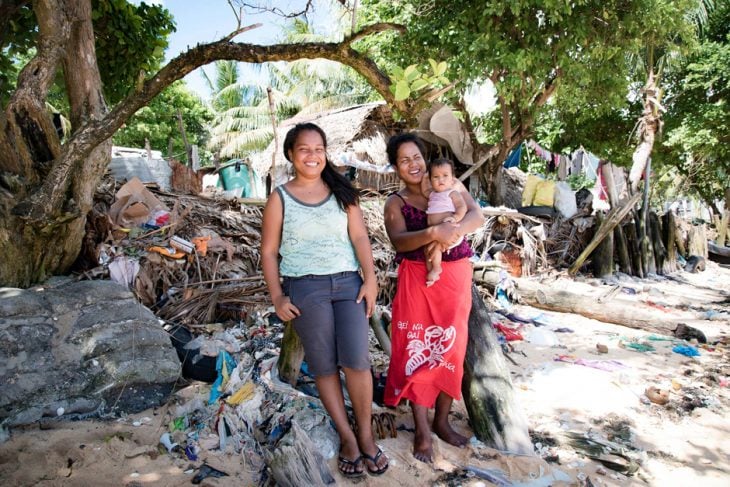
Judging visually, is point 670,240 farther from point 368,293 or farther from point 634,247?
point 368,293

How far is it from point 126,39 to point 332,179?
11.1 ft

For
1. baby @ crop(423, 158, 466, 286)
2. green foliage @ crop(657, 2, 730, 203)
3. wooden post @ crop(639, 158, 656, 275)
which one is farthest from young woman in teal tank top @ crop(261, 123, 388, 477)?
green foliage @ crop(657, 2, 730, 203)

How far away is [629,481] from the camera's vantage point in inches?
Result: 93.0

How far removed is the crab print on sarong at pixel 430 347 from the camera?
2.49m

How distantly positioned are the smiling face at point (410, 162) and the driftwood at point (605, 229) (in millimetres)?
6979

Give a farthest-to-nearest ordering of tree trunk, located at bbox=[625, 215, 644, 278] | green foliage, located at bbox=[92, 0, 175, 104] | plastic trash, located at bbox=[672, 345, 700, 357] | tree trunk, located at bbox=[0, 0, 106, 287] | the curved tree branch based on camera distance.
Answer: tree trunk, located at bbox=[625, 215, 644, 278]
plastic trash, located at bbox=[672, 345, 700, 357]
green foliage, located at bbox=[92, 0, 175, 104]
tree trunk, located at bbox=[0, 0, 106, 287]
the curved tree branch

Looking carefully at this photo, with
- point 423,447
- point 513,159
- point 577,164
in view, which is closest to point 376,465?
point 423,447

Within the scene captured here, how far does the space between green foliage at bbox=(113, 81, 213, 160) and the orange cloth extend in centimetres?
1629

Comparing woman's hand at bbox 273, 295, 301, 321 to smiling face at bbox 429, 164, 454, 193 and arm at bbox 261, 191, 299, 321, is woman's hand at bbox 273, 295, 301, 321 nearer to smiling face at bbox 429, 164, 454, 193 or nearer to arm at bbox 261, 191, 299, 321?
arm at bbox 261, 191, 299, 321

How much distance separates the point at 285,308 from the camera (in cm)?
218

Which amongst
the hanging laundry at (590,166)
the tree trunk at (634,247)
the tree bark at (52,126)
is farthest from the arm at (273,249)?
the hanging laundry at (590,166)

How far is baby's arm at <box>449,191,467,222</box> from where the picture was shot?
2431mm

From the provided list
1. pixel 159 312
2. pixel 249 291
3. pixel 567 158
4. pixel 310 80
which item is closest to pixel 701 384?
pixel 249 291

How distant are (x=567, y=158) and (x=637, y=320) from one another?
11079 mm
